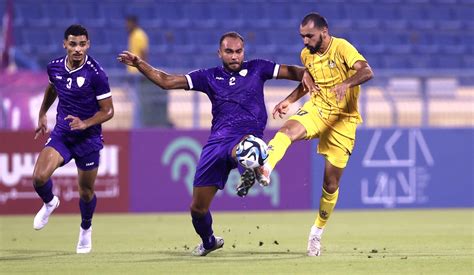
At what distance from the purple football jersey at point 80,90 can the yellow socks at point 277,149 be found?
2.22 metres

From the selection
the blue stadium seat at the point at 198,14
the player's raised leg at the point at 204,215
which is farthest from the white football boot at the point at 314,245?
the blue stadium seat at the point at 198,14

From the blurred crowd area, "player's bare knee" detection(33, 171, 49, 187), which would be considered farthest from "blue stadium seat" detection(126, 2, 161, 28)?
"player's bare knee" detection(33, 171, 49, 187)

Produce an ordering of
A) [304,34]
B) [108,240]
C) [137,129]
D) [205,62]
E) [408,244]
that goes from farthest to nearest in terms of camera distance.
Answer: [205,62] → [137,129] → [108,240] → [408,244] → [304,34]

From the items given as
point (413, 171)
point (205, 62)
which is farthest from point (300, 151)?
point (205, 62)

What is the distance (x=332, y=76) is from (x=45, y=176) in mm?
3087

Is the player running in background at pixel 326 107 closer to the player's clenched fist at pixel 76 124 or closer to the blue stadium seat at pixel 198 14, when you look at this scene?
the player's clenched fist at pixel 76 124

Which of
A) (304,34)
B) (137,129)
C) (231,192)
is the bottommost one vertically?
(231,192)

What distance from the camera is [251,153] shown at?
9148 millimetres

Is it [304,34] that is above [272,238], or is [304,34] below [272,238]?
above

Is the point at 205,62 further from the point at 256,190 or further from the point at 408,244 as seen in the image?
the point at 408,244

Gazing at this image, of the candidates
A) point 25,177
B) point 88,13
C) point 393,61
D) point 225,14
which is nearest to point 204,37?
point 225,14

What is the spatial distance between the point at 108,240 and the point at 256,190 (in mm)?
5627

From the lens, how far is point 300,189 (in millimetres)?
18297

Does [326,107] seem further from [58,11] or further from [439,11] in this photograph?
[439,11]
